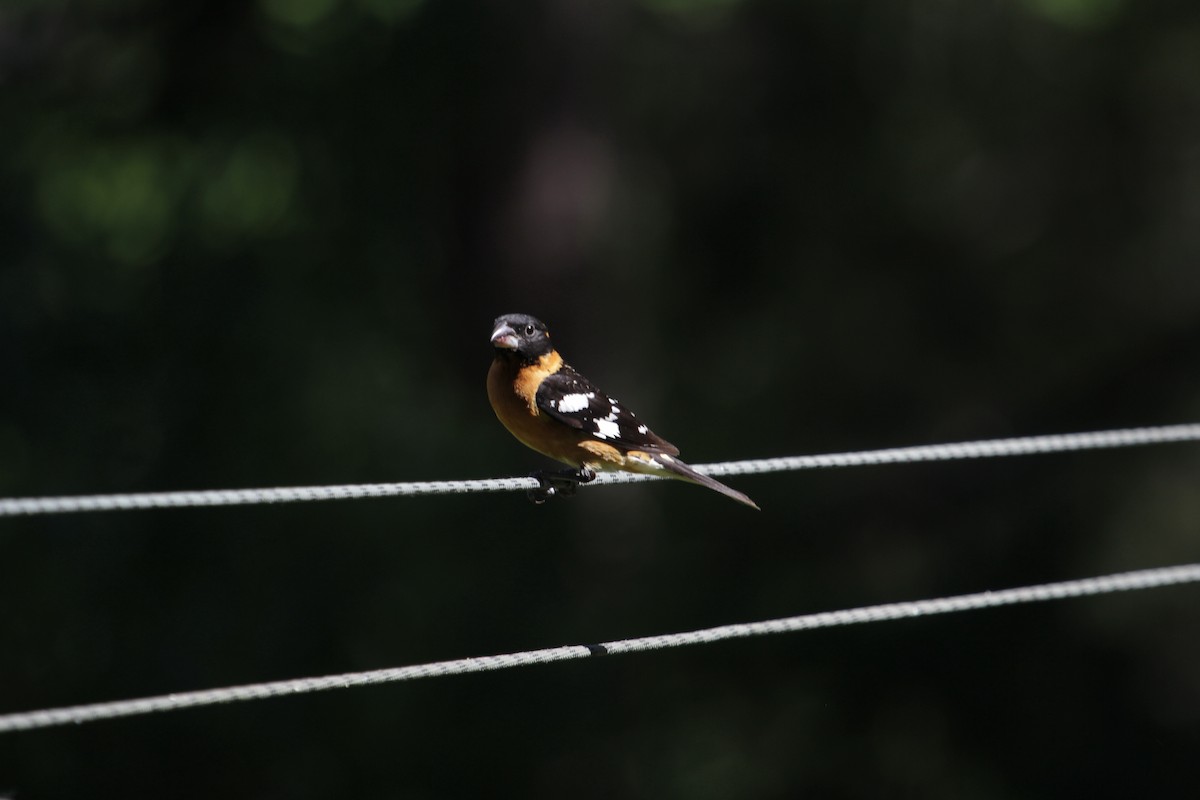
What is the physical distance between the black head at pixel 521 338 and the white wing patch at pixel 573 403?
0.23m

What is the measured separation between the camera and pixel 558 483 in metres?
4.53

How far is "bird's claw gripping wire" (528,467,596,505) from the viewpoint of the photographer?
4426 millimetres

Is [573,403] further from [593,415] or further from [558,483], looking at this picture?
[558,483]

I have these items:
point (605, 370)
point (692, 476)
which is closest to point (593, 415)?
point (692, 476)

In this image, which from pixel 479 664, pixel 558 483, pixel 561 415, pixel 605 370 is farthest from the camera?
pixel 605 370

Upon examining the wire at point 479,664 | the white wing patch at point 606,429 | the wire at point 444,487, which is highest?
the wire at point 444,487

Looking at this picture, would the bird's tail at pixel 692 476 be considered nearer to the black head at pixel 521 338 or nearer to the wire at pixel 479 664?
the black head at pixel 521 338

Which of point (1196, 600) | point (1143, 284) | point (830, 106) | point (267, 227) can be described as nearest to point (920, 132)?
point (830, 106)

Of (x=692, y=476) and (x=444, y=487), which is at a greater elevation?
(x=444, y=487)

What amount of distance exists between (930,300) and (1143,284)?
1.62 m

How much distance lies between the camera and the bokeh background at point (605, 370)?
8844 millimetres

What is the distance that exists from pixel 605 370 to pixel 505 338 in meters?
5.64

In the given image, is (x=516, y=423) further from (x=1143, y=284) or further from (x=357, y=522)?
(x=1143, y=284)

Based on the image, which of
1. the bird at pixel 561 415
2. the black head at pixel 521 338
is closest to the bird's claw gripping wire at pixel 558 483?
the bird at pixel 561 415
